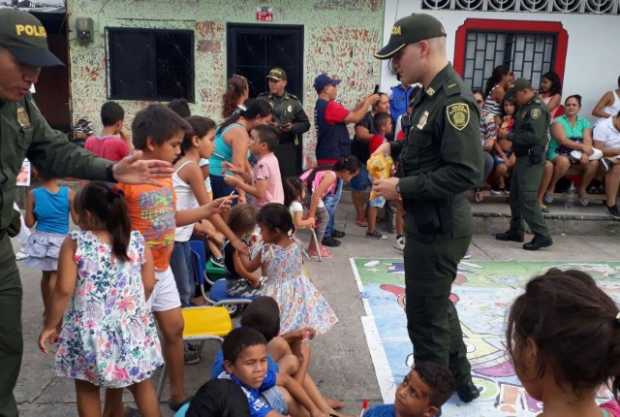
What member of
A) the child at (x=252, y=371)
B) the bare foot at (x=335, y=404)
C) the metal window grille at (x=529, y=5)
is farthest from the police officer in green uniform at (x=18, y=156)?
the metal window grille at (x=529, y=5)

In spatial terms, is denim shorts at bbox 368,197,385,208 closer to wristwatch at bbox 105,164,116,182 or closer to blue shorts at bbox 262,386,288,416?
blue shorts at bbox 262,386,288,416

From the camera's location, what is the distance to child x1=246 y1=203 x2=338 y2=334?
375cm

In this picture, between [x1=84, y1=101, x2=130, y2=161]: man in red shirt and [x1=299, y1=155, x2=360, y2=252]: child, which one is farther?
[x1=299, y1=155, x2=360, y2=252]: child

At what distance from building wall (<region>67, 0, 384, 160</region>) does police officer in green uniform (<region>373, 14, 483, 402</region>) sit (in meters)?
5.87

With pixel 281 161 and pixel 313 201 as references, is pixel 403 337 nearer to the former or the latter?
pixel 313 201

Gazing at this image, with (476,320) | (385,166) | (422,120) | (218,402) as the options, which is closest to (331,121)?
(385,166)

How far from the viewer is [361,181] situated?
761 centimetres

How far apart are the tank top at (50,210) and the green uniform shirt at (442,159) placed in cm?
262

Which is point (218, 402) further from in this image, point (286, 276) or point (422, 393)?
point (286, 276)

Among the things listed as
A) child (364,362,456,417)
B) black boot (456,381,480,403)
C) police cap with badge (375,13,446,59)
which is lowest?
black boot (456,381,480,403)

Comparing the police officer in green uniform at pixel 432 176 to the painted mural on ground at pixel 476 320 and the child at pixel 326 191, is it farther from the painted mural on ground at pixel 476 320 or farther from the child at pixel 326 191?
the child at pixel 326 191

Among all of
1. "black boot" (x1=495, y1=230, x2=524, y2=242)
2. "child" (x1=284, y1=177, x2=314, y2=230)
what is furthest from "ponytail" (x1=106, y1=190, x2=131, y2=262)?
"black boot" (x1=495, y1=230, x2=524, y2=242)

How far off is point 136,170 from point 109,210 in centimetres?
23

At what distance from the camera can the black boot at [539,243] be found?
7.02 meters
